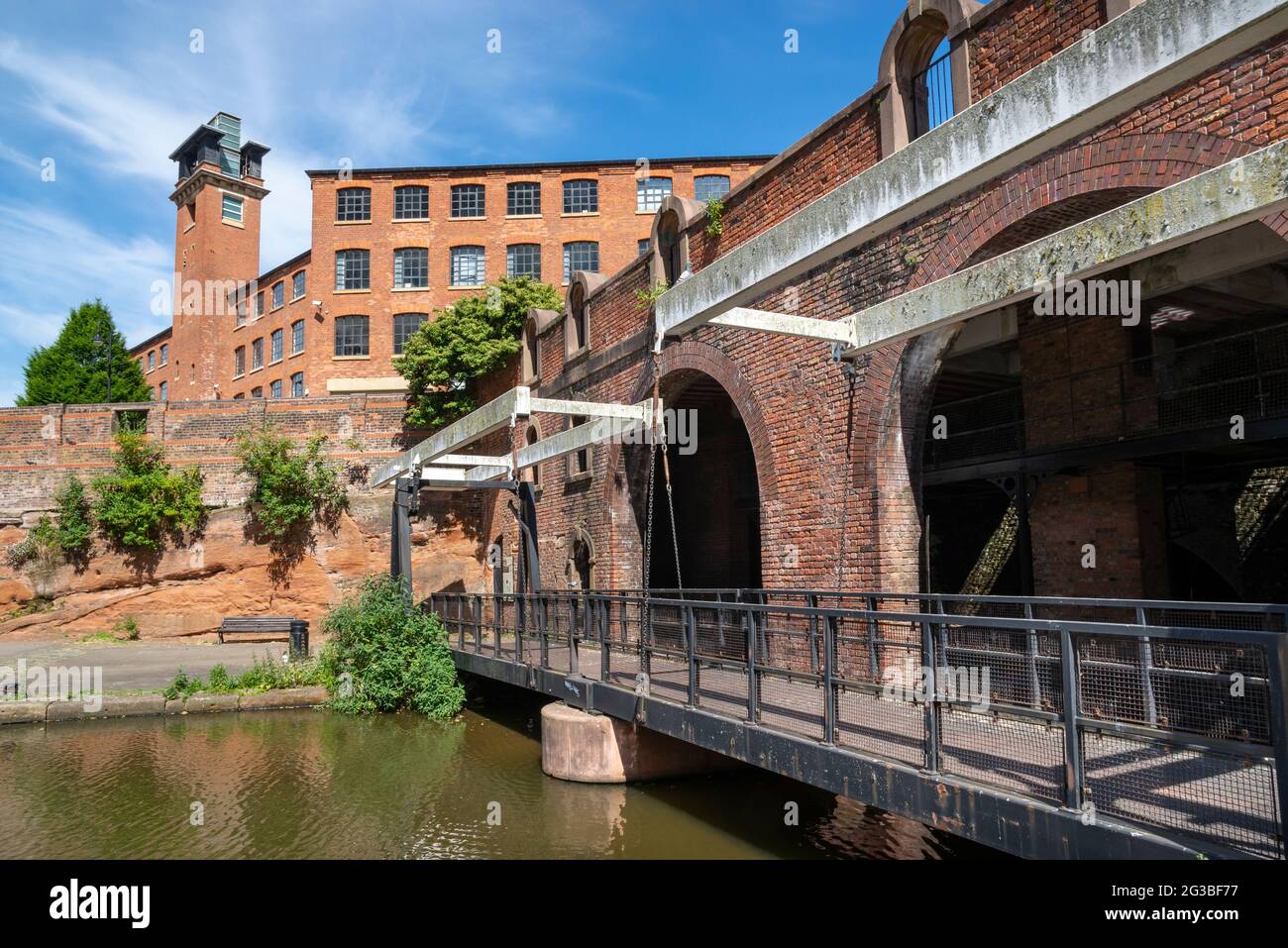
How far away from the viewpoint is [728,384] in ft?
35.8

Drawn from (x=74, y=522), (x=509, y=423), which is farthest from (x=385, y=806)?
(x=74, y=522)

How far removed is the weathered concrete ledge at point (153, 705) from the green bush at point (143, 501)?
28.7ft

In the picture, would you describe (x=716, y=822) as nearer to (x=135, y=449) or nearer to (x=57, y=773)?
(x=57, y=773)

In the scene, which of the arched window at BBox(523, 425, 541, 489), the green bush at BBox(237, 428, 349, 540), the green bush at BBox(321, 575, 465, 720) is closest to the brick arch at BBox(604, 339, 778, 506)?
the arched window at BBox(523, 425, 541, 489)

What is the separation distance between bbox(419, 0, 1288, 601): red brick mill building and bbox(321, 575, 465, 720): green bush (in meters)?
3.06

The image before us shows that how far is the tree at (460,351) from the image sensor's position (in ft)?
75.4

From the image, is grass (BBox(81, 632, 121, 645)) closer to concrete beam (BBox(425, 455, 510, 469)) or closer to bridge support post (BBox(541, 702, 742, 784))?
concrete beam (BBox(425, 455, 510, 469))

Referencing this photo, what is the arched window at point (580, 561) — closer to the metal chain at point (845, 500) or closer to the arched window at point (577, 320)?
the arched window at point (577, 320)

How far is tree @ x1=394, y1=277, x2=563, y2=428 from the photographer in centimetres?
2297

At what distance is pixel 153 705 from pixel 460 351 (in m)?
12.9

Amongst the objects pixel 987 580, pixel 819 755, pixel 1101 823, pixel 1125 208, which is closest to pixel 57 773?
pixel 819 755

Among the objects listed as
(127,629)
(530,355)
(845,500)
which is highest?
(530,355)

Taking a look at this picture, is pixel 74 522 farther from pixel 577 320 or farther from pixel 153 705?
pixel 577 320
